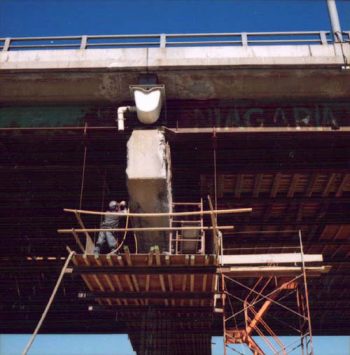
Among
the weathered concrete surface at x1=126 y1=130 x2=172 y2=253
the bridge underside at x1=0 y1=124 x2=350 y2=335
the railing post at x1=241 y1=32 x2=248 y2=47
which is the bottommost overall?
the weathered concrete surface at x1=126 y1=130 x2=172 y2=253

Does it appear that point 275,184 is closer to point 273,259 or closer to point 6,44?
point 273,259

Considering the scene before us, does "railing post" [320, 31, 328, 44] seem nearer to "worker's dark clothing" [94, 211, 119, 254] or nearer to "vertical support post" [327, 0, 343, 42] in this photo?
"vertical support post" [327, 0, 343, 42]

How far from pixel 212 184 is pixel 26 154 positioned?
5.32 metres

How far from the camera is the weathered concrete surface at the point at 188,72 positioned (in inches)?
396

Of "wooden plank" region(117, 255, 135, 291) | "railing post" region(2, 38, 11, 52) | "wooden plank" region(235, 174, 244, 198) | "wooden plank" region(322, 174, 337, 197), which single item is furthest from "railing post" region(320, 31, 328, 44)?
"railing post" region(2, 38, 11, 52)

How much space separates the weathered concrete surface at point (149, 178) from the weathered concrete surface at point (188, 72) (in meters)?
1.39

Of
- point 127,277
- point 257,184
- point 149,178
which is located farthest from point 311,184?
point 127,277

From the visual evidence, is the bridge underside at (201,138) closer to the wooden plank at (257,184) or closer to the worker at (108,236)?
the wooden plank at (257,184)

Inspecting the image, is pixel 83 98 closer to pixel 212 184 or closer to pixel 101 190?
pixel 101 190

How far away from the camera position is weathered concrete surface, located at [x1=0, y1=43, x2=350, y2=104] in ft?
33.0

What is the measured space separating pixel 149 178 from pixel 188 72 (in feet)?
8.91

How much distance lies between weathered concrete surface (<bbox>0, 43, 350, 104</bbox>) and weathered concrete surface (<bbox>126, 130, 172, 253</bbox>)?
54.6 inches

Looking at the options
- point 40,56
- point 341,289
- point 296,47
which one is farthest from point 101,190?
point 341,289

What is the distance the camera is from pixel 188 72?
400 inches
